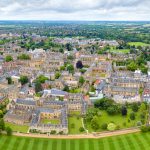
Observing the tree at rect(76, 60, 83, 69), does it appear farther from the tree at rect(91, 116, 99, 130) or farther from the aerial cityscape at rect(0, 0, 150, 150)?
the tree at rect(91, 116, 99, 130)

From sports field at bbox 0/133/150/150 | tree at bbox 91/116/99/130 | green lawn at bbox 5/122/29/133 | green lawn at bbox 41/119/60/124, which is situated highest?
tree at bbox 91/116/99/130

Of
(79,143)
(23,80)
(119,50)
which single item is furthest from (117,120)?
(119,50)

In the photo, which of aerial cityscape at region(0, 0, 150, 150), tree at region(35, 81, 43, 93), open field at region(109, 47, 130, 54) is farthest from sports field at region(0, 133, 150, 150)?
open field at region(109, 47, 130, 54)

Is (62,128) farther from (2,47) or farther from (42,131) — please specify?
(2,47)

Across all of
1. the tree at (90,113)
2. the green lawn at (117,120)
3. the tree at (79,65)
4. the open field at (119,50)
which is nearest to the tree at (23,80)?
the tree at (79,65)

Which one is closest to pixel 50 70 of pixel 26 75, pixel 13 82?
pixel 26 75

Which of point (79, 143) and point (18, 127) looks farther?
point (18, 127)

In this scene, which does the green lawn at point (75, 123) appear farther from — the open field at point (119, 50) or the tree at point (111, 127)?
the open field at point (119, 50)

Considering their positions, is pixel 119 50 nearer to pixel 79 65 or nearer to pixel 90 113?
pixel 79 65
